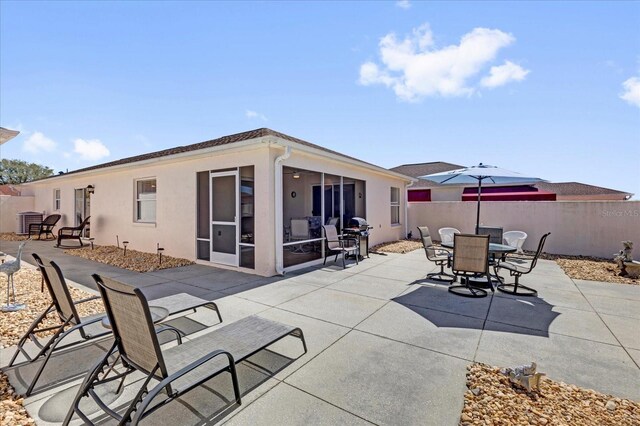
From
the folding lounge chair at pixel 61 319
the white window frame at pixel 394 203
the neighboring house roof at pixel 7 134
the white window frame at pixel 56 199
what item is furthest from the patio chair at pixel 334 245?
the white window frame at pixel 56 199

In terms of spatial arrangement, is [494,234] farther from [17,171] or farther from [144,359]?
[17,171]

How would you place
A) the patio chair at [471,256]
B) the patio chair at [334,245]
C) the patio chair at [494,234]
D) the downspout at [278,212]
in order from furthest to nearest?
1. the patio chair at [494,234]
2. the patio chair at [334,245]
3. the downspout at [278,212]
4. the patio chair at [471,256]

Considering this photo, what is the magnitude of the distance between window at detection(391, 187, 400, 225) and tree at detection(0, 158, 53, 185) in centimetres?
4445

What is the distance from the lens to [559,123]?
1012 cm

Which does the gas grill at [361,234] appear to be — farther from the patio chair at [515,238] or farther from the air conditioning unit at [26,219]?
the air conditioning unit at [26,219]

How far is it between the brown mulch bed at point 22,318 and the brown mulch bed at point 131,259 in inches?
69.5

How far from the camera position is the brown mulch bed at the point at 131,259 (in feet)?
25.5

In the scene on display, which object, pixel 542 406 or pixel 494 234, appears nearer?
pixel 542 406

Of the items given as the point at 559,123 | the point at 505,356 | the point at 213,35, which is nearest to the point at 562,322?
the point at 505,356

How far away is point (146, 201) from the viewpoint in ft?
32.7

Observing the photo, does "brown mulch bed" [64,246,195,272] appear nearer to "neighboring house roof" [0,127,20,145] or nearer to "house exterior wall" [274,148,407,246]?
"neighboring house roof" [0,127,20,145]

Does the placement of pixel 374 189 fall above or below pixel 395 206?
above

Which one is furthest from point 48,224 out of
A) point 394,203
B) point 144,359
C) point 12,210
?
point 394,203

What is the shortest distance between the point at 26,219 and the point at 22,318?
16398 mm
